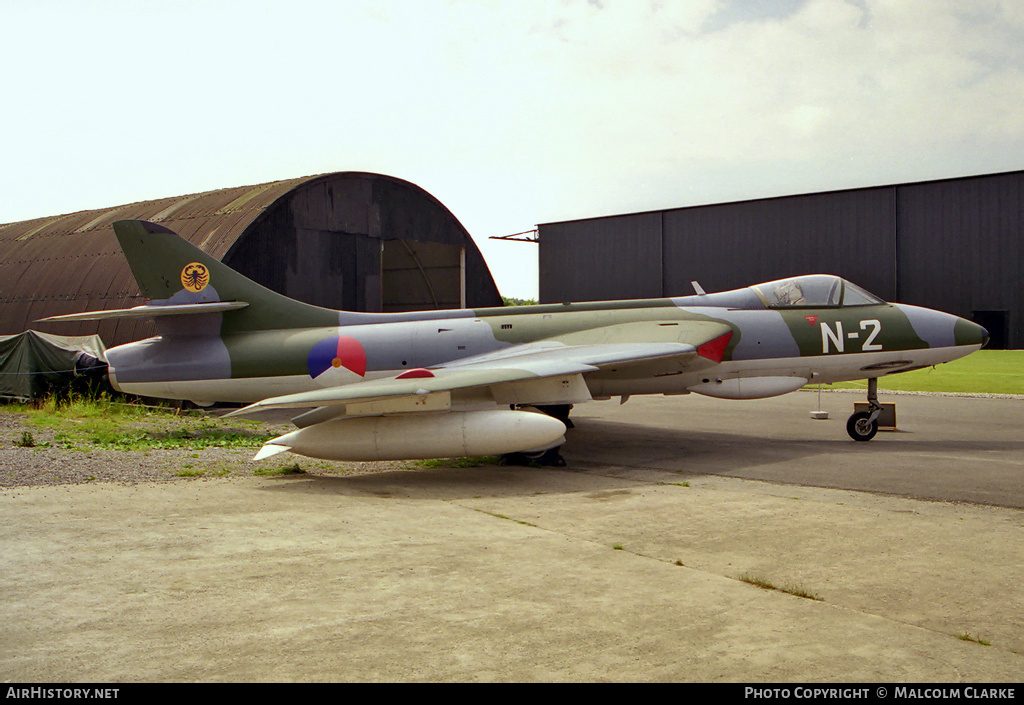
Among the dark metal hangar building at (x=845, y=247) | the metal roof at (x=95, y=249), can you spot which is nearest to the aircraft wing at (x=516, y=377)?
the metal roof at (x=95, y=249)

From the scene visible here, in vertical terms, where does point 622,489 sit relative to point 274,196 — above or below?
below

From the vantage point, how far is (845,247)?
29.3 metres

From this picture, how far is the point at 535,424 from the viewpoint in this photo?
10094mm

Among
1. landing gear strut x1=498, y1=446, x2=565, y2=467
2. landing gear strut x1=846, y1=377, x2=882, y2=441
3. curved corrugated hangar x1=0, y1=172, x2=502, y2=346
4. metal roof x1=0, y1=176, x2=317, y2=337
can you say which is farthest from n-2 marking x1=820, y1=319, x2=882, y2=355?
metal roof x1=0, y1=176, x2=317, y2=337

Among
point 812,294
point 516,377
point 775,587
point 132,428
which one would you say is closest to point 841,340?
point 812,294

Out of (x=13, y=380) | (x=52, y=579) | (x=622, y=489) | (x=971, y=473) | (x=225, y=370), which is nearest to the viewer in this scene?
(x=52, y=579)

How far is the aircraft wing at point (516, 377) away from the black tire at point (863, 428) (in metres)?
2.75

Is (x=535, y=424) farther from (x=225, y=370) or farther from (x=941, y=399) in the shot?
(x=941, y=399)

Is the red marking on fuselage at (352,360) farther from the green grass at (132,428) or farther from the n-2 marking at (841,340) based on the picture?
the n-2 marking at (841,340)

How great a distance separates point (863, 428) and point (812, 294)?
251 centimetres

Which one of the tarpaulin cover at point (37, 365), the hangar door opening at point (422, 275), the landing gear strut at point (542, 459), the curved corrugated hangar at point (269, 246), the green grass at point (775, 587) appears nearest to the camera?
the green grass at point (775, 587)

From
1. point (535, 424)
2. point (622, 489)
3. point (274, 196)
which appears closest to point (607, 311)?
point (535, 424)

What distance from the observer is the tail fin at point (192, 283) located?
13.6m

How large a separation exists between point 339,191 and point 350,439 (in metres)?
13.8
